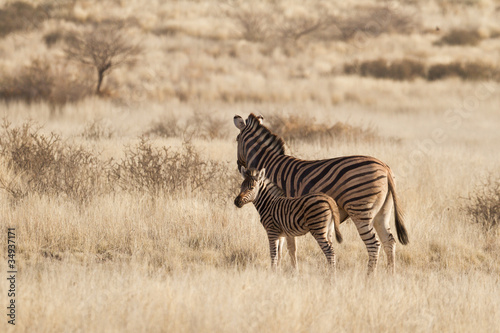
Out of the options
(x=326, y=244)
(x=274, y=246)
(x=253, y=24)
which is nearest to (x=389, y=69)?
(x=253, y=24)

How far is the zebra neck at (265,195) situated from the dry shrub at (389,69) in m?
25.1

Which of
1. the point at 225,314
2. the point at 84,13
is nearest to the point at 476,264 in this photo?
the point at 225,314

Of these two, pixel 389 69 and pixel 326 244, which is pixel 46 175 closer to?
pixel 326 244

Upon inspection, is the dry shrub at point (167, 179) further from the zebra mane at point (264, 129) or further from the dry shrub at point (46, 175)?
the zebra mane at point (264, 129)

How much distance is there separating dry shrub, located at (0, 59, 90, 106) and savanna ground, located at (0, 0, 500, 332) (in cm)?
7

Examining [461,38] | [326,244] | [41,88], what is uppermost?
[461,38]

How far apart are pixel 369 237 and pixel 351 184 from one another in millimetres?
649

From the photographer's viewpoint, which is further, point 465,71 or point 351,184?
point 465,71

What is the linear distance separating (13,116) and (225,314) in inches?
564

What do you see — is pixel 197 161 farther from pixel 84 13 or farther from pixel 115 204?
pixel 84 13

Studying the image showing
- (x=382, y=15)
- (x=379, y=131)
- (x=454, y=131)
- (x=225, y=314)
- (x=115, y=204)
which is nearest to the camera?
(x=225, y=314)

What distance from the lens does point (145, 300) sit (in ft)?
17.4

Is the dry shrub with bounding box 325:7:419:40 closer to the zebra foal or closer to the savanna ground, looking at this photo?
the savanna ground

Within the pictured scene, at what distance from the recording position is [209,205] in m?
9.24
